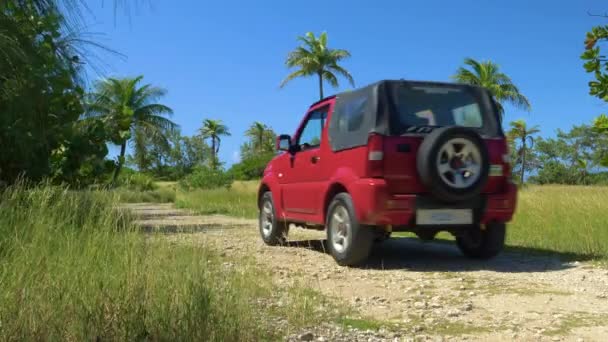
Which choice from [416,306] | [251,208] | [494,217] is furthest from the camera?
[251,208]

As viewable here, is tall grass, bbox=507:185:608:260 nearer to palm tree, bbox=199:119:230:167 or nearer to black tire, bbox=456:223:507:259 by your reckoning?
black tire, bbox=456:223:507:259

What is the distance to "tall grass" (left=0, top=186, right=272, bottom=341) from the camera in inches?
106

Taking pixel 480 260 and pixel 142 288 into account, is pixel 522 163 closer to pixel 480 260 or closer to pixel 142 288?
pixel 480 260

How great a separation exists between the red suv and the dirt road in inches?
16.2

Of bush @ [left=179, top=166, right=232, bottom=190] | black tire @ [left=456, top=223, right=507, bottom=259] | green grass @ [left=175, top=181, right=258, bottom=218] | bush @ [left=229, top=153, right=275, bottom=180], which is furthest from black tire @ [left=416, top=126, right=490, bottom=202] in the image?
bush @ [left=229, top=153, right=275, bottom=180]

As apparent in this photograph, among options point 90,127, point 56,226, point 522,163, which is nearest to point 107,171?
point 90,127

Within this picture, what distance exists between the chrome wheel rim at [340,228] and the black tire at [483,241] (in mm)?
1425

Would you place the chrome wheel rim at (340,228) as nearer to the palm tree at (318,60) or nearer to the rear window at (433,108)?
the rear window at (433,108)

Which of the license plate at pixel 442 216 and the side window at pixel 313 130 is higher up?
the side window at pixel 313 130

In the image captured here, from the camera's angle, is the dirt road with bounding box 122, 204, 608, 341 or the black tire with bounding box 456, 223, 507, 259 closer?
the dirt road with bounding box 122, 204, 608, 341

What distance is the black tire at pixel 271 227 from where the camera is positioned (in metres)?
8.28

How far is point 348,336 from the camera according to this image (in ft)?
11.4

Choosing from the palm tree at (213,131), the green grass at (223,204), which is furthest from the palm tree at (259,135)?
the green grass at (223,204)

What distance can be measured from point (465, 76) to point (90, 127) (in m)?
35.4
